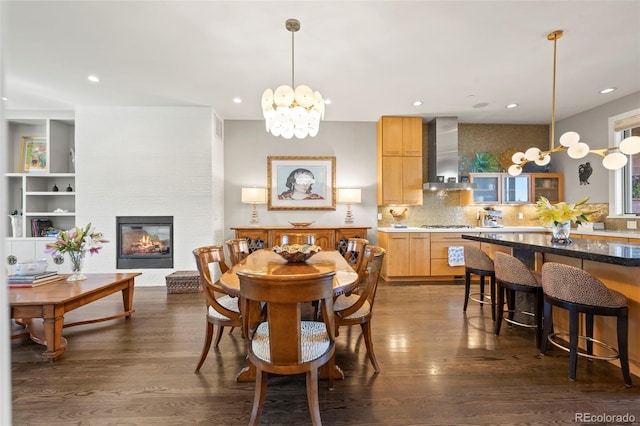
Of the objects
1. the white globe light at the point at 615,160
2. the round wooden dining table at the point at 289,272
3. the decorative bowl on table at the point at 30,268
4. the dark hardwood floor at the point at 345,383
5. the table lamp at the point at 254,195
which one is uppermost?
the white globe light at the point at 615,160

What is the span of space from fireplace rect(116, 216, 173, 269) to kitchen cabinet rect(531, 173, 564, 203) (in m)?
6.55

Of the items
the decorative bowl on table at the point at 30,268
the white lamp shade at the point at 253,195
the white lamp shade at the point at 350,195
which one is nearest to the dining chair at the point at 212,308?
the decorative bowl on table at the point at 30,268

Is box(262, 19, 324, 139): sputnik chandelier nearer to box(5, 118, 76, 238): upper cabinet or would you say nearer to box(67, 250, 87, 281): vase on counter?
box(67, 250, 87, 281): vase on counter

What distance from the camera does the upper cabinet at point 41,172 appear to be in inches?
174

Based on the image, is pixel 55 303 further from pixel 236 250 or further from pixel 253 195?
pixel 253 195

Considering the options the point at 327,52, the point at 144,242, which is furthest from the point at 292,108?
the point at 144,242

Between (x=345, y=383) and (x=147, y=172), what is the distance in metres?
4.31

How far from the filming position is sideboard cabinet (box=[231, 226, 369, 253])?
14.8 ft

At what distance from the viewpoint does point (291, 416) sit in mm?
1580

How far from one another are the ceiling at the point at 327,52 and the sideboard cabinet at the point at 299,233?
2022 millimetres

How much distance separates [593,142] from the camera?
177 inches

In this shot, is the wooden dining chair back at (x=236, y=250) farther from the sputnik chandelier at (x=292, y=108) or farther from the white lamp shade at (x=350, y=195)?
the white lamp shade at (x=350, y=195)

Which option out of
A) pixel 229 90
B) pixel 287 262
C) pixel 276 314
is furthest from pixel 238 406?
pixel 229 90

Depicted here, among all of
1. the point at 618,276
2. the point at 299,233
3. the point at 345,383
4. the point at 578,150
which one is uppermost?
the point at 578,150
